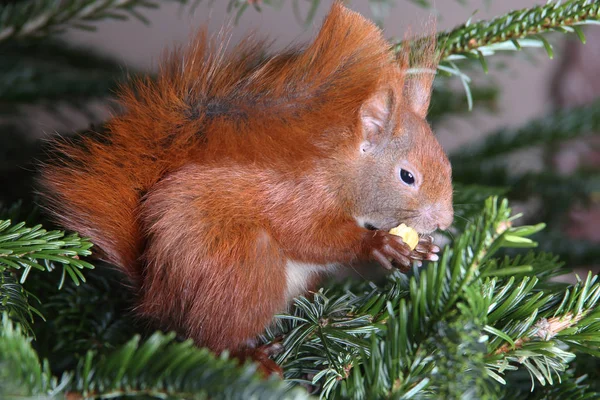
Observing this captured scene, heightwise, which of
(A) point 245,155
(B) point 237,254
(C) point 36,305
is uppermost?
(A) point 245,155

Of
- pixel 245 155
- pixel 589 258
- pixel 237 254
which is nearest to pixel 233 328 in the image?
pixel 237 254

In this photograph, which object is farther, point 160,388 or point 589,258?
point 589,258

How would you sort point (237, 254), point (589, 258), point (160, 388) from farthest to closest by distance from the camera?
point (589, 258) < point (237, 254) < point (160, 388)

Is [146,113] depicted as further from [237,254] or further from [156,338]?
[156,338]

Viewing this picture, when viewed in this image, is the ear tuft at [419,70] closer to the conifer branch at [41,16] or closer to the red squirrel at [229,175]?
the red squirrel at [229,175]

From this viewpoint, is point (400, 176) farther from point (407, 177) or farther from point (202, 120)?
point (202, 120)

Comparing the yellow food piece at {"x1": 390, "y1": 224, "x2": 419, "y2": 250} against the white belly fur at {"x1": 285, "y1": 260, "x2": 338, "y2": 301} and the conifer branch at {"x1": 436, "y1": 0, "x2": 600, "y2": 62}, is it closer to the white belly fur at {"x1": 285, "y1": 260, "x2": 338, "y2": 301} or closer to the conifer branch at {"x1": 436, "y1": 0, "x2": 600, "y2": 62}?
the white belly fur at {"x1": 285, "y1": 260, "x2": 338, "y2": 301}
